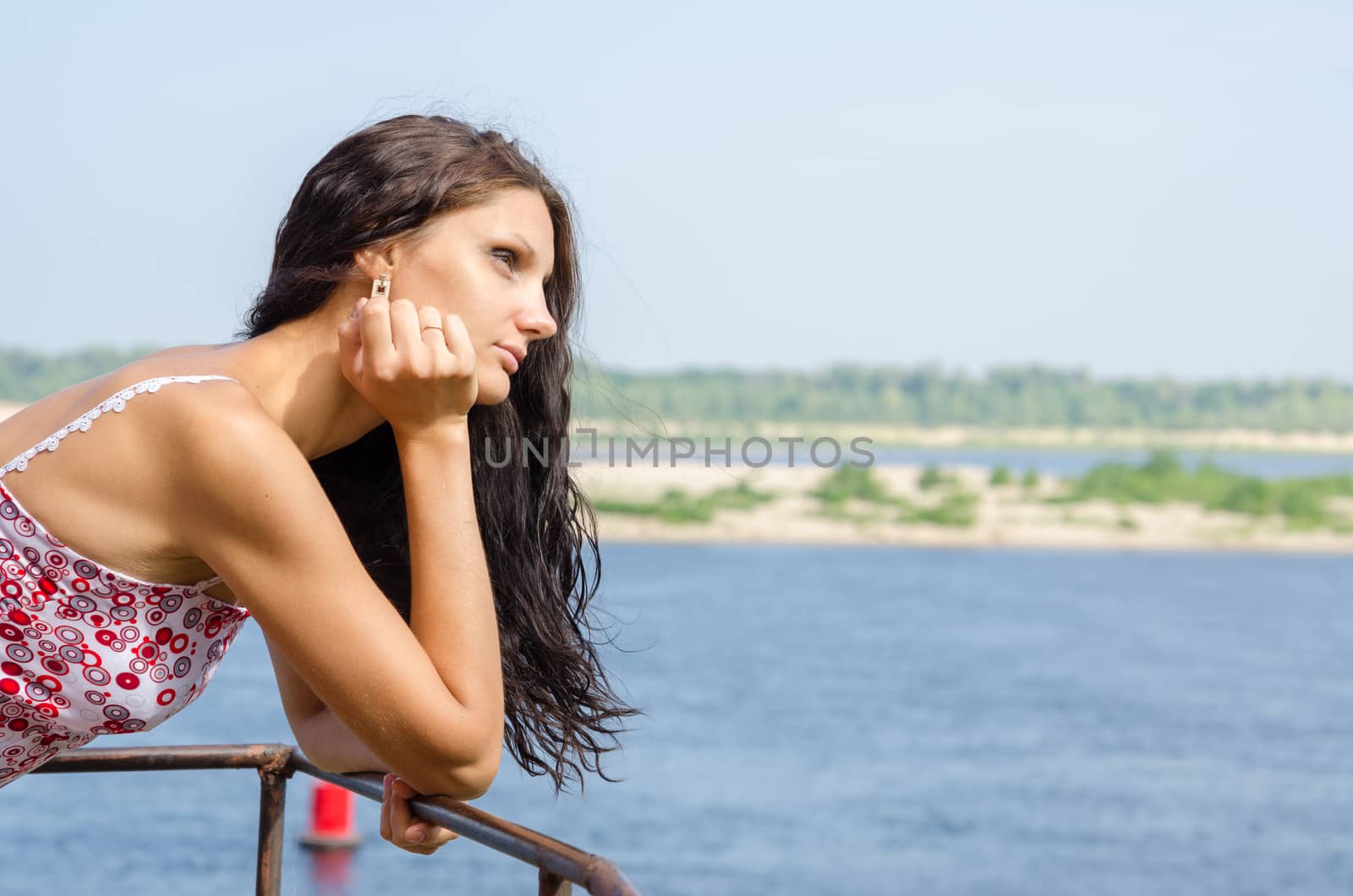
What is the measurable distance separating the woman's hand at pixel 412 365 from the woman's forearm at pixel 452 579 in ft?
0.07

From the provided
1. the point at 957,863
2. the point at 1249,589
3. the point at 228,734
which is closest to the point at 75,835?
the point at 228,734

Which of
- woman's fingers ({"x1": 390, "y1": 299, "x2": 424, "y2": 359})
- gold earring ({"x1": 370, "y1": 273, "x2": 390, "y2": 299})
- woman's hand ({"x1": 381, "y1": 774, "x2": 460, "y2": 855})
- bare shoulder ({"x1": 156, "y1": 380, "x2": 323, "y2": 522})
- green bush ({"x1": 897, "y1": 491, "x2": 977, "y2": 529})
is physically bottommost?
green bush ({"x1": 897, "y1": 491, "x2": 977, "y2": 529})

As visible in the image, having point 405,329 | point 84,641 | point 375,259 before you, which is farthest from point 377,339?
point 84,641

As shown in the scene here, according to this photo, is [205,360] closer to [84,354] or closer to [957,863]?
[957,863]

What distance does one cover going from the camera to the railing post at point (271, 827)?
1842mm

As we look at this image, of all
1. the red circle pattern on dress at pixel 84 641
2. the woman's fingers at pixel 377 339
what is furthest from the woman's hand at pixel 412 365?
the red circle pattern on dress at pixel 84 641

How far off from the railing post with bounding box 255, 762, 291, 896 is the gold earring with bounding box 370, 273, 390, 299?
634mm

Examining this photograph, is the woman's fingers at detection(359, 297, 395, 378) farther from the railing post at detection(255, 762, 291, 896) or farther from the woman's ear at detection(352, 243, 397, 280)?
the railing post at detection(255, 762, 291, 896)

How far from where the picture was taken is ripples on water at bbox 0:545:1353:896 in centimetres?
2380

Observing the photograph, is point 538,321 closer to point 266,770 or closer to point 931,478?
point 266,770

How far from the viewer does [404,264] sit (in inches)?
63.1

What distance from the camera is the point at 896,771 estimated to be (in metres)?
30.7

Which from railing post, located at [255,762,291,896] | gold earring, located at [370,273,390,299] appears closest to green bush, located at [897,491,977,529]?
railing post, located at [255,762,291,896]

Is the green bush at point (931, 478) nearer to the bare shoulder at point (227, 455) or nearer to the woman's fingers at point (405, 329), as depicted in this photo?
the woman's fingers at point (405, 329)
